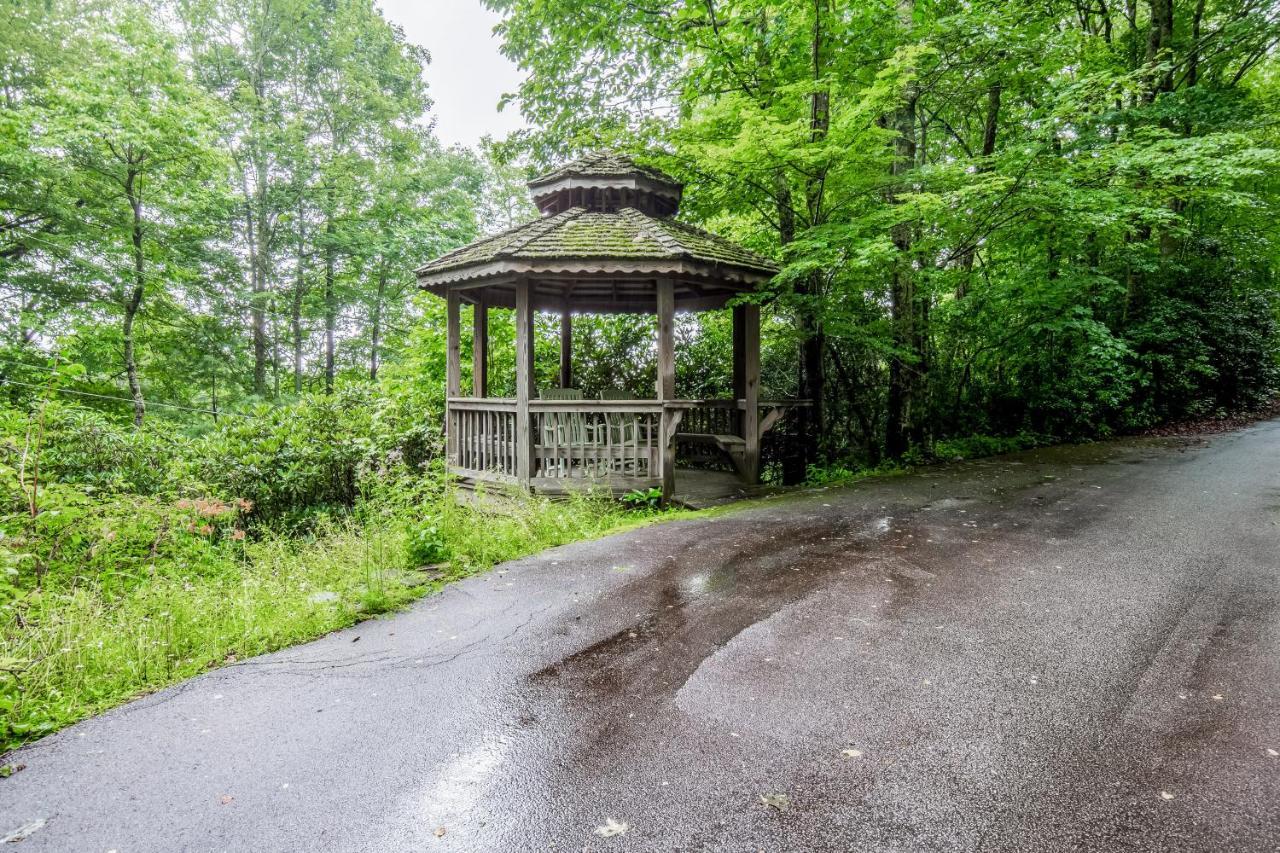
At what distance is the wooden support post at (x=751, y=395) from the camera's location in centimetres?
893

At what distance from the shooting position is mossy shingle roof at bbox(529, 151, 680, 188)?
910 centimetres

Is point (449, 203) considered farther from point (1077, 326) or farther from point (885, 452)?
point (1077, 326)

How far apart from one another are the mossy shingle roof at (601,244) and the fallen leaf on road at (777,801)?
6.28 m

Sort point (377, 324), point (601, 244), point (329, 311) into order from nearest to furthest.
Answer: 1. point (601, 244)
2. point (329, 311)
3. point (377, 324)

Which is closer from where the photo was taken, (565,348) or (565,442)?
(565,442)

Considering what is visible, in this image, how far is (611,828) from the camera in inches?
80.4

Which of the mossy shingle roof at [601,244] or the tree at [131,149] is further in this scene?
the tree at [131,149]

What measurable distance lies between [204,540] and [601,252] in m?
5.42

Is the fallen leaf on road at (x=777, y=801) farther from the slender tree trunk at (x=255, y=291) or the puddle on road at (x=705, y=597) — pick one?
the slender tree trunk at (x=255, y=291)

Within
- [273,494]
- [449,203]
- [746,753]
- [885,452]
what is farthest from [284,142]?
[746,753]

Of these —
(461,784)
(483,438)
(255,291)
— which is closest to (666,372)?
(483,438)

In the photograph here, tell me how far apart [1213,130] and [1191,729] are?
1316 centimetres

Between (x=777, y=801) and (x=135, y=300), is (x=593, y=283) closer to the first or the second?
(x=777, y=801)

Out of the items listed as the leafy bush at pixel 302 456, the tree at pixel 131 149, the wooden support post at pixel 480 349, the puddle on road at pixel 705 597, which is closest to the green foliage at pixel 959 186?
the puddle on road at pixel 705 597
